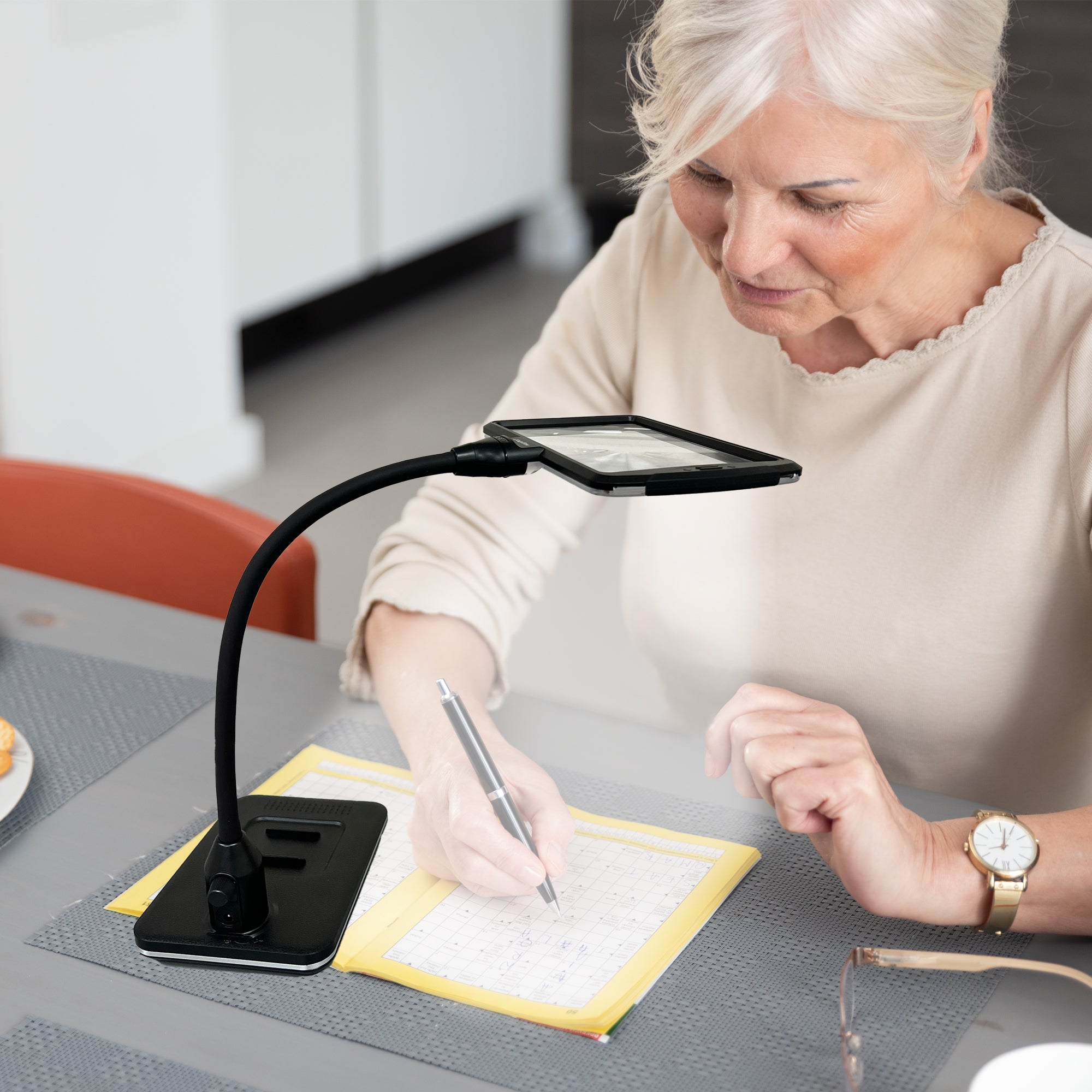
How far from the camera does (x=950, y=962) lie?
0.83 metres

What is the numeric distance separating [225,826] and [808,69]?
634 millimetres

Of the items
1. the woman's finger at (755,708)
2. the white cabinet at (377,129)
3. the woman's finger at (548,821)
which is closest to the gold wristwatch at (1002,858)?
the woman's finger at (755,708)

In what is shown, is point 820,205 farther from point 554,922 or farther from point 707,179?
point 554,922

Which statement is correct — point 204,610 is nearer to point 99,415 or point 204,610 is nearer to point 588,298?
point 588,298

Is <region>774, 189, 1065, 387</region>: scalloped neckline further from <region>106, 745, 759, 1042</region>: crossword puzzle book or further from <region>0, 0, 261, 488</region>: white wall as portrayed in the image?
<region>0, 0, 261, 488</region>: white wall

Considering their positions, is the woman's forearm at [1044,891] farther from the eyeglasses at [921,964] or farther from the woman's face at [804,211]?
the woman's face at [804,211]

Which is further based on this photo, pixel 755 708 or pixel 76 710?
pixel 76 710

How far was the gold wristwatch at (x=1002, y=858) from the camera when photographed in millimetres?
907

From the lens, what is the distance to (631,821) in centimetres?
103

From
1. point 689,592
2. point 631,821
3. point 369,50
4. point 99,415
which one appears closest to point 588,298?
point 689,592

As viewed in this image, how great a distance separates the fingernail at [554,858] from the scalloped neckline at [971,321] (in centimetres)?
52

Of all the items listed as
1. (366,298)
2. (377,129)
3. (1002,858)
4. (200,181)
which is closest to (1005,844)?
(1002,858)

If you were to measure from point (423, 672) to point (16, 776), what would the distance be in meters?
0.32

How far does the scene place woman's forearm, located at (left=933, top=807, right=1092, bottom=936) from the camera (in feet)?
2.98
